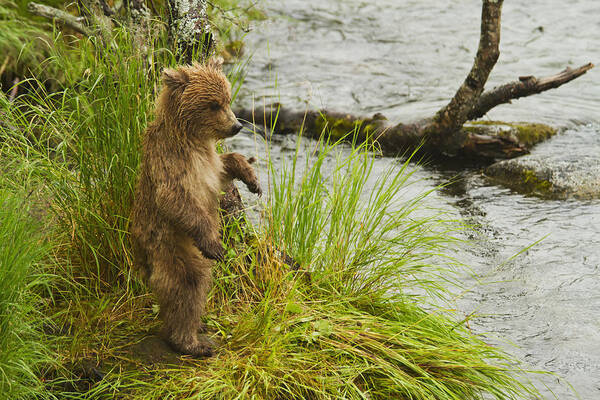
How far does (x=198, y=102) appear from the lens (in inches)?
120

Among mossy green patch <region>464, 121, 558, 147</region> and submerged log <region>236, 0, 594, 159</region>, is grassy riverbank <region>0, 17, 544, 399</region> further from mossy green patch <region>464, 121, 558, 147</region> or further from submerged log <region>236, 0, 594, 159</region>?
mossy green patch <region>464, 121, 558, 147</region>

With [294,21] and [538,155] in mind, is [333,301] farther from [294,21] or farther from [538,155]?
[294,21]

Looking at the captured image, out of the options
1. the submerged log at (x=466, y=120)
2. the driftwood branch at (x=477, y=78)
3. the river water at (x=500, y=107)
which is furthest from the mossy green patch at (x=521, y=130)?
the driftwood branch at (x=477, y=78)

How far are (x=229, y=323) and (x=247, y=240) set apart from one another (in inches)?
26.0

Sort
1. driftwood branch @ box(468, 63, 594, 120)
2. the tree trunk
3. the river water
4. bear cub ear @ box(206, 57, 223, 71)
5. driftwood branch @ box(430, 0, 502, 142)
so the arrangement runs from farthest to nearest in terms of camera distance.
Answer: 1. driftwood branch @ box(468, 63, 594, 120)
2. driftwood branch @ box(430, 0, 502, 142)
3. the river water
4. the tree trunk
5. bear cub ear @ box(206, 57, 223, 71)

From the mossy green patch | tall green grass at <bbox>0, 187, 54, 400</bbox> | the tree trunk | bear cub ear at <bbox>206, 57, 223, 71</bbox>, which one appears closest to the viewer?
tall green grass at <bbox>0, 187, 54, 400</bbox>

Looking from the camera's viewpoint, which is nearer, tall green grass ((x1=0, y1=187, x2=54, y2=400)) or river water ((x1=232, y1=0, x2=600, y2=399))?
tall green grass ((x1=0, y1=187, x2=54, y2=400))

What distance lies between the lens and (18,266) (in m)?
2.75

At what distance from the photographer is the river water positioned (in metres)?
4.34

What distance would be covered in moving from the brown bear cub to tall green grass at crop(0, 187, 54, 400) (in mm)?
521

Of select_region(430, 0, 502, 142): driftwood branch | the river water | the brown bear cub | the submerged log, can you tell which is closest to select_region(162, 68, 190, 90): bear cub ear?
the brown bear cub

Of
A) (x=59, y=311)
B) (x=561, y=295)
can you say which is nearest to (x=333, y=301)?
(x=59, y=311)

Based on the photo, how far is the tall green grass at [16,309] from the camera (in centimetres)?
269

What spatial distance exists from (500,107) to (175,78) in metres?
6.36
